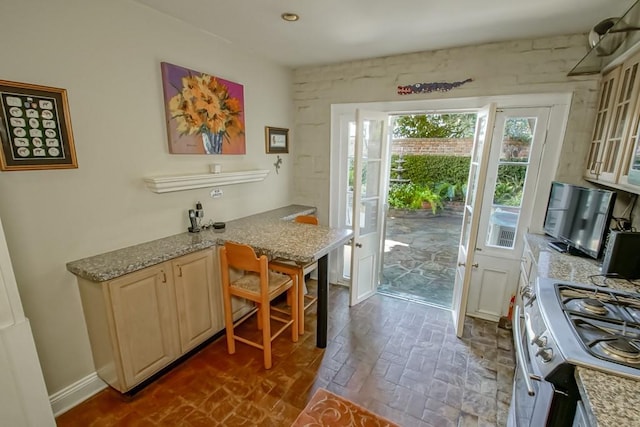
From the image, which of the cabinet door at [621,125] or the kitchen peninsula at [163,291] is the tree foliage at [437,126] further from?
the kitchen peninsula at [163,291]

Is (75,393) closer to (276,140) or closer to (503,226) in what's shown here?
(276,140)

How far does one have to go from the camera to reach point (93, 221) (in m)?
1.81

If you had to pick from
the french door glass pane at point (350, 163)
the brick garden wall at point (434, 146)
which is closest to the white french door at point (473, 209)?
the french door glass pane at point (350, 163)

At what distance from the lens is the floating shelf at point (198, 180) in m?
2.05

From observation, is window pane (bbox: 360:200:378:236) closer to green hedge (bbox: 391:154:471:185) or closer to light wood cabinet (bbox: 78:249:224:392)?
light wood cabinet (bbox: 78:249:224:392)

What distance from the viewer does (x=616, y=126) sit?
6.01 ft

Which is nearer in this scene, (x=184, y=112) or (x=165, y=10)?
(x=165, y=10)

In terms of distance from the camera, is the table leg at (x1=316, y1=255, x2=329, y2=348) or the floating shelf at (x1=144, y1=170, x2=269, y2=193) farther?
the table leg at (x1=316, y1=255, x2=329, y2=348)

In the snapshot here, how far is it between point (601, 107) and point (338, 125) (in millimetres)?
2193

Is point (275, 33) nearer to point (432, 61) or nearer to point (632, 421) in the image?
point (432, 61)

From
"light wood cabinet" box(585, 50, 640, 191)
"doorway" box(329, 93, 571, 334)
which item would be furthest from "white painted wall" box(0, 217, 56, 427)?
"light wood cabinet" box(585, 50, 640, 191)

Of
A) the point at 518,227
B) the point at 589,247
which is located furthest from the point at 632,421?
the point at 518,227

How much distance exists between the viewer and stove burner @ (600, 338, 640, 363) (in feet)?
3.02

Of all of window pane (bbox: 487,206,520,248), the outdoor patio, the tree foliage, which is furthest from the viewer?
the tree foliage
